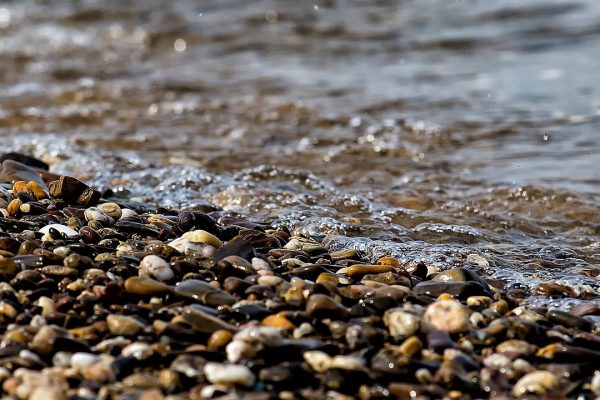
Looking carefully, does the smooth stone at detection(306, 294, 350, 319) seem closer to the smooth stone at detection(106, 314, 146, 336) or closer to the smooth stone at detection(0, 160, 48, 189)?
the smooth stone at detection(106, 314, 146, 336)

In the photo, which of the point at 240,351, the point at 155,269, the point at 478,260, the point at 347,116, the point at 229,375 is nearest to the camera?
the point at 229,375

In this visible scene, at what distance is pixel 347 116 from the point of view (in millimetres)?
6973

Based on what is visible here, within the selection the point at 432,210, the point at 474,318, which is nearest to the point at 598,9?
the point at 432,210

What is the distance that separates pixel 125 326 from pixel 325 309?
0.66 m

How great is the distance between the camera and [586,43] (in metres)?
9.02

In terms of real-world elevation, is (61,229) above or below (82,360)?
above

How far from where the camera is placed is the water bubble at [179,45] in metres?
10.4

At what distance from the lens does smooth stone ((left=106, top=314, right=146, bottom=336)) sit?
270 cm

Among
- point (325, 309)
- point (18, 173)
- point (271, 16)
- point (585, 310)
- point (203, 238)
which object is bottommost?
point (585, 310)

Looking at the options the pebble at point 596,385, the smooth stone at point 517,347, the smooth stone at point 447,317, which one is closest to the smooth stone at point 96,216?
the smooth stone at point 447,317

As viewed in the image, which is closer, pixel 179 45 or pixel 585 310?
pixel 585 310

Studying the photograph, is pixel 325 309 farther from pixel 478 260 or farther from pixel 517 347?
pixel 478 260

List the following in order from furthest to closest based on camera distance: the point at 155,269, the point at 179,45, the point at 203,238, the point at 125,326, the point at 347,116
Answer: the point at 179,45, the point at 347,116, the point at 203,238, the point at 155,269, the point at 125,326

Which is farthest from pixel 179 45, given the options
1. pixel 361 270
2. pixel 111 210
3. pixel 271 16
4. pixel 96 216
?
pixel 361 270
